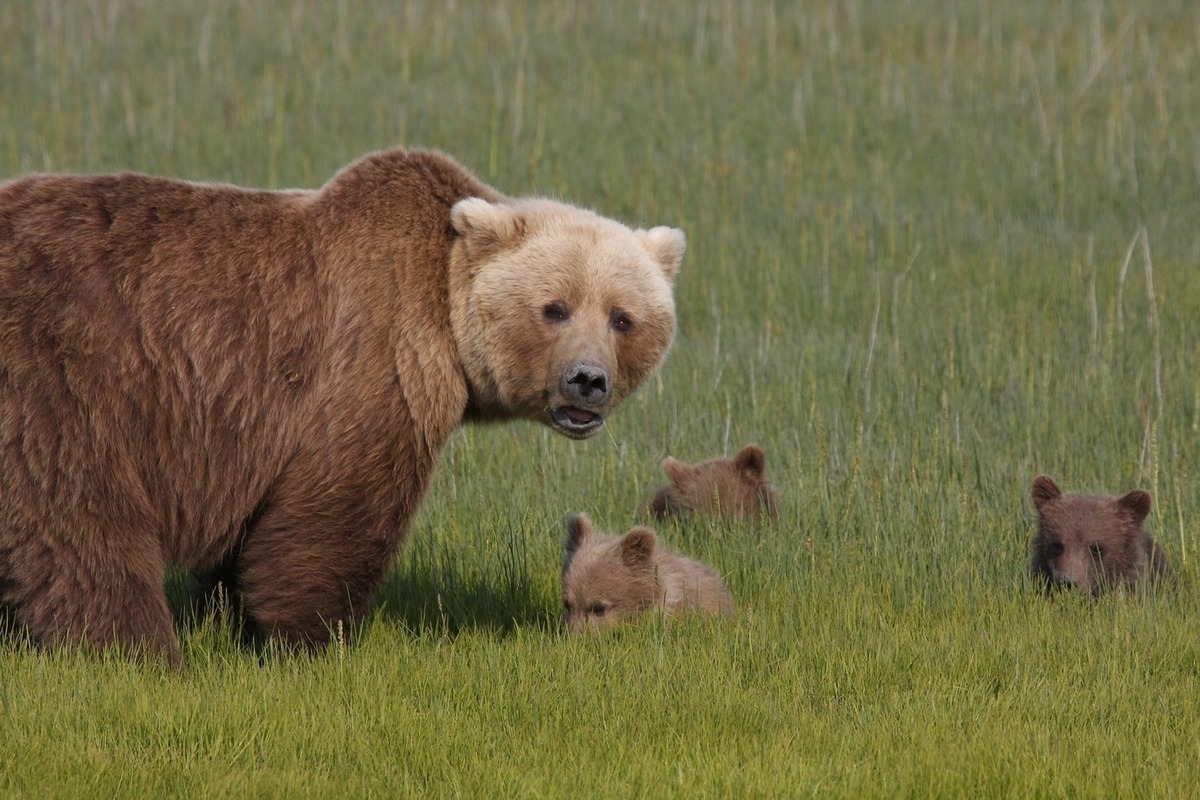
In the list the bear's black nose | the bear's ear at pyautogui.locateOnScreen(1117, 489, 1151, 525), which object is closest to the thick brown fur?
the bear's black nose

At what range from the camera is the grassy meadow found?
481 centimetres

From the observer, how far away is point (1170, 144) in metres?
15.0

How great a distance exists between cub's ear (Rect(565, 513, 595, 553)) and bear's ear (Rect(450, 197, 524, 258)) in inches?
55.7

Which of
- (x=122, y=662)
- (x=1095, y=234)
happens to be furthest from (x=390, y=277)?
(x=1095, y=234)

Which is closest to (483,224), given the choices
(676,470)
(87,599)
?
(87,599)

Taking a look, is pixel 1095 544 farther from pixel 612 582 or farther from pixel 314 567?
pixel 314 567

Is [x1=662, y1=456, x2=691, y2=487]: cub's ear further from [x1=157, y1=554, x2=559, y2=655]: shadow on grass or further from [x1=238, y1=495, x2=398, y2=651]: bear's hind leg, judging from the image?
[x1=238, y1=495, x2=398, y2=651]: bear's hind leg

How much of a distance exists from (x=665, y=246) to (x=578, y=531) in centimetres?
136

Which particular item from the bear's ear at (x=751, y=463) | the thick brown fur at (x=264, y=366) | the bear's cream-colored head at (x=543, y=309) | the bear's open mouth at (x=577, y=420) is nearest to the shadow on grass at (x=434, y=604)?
the thick brown fur at (x=264, y=366)

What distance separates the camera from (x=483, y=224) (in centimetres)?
589

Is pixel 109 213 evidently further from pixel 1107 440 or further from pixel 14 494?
pixel 1107 440

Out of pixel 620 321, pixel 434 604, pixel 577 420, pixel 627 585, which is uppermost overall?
pixel 620 321

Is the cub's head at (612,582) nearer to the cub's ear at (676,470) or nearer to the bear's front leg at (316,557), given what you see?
the bear's front leg at (316,557)

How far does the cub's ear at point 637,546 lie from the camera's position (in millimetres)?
6367
